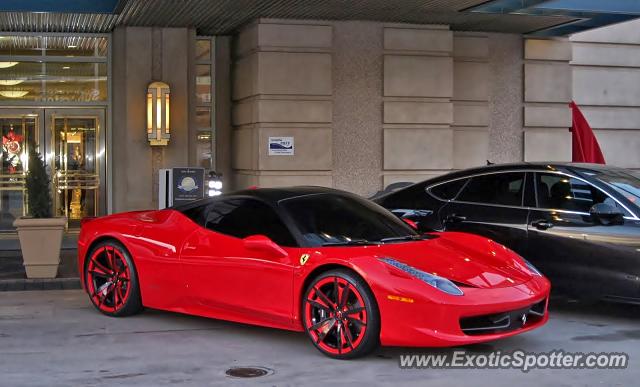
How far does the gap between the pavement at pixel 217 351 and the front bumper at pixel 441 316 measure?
24cm

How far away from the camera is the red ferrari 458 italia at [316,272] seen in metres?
6.37

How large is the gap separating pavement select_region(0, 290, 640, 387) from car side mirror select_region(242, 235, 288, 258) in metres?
0.76

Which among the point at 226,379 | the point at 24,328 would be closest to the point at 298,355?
the point at 226,379

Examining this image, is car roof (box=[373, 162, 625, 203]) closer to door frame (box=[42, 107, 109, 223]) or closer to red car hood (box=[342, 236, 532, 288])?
red car hood (box=[342, 236, 532, 288])

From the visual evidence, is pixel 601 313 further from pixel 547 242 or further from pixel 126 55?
pixel 126 55

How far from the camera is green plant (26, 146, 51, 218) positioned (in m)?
10.8

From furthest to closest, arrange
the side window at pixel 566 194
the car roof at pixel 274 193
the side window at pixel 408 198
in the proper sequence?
the side window at pixel 408 198 → the side window at pixel 566 194 → the car roof at pixel 274 193

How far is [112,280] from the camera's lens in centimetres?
835

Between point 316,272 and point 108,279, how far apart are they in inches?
99.6

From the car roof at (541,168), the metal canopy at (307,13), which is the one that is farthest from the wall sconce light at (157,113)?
the car roof at (541,168)

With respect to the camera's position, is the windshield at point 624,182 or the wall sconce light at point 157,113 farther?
the wall sconce light at point 157,113

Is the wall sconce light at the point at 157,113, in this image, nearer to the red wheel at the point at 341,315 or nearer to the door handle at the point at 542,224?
the door handle at the point at 542,224

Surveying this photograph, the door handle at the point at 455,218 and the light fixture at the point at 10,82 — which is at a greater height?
the light fixture at the point at 10,82

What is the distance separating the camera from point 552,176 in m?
8.62
